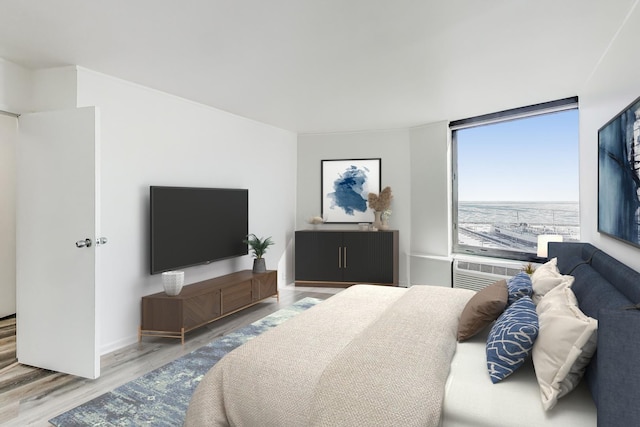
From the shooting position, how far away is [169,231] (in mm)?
4027

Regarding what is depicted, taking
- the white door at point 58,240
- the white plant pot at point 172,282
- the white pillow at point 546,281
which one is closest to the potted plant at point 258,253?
the white plant pot at point 172,282

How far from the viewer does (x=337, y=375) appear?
1662mm

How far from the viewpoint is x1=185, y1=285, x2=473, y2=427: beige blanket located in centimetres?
150

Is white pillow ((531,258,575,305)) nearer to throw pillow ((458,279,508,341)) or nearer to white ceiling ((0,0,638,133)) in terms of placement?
throw pillow ((458,279,508,341))

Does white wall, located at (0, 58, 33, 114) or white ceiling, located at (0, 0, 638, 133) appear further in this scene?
white wall, located at (0, 58, 33, 114)

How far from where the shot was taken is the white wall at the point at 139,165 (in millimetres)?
3521

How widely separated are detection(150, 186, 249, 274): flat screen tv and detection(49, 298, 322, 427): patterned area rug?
3.54ft

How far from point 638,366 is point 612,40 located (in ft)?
8.18

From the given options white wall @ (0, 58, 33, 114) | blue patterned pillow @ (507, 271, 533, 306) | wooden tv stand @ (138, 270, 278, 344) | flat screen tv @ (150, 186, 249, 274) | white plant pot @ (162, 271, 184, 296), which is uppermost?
white wall @ (0, 58, 33, 114)

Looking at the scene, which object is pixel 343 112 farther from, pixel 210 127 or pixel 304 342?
pixel 304 342

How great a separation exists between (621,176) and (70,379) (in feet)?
12.9

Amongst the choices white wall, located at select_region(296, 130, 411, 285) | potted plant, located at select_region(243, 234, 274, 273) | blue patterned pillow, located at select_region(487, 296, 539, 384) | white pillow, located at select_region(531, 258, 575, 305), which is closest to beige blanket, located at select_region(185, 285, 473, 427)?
blue patterned pillow, located at select_region(487, 296, 539, 384)

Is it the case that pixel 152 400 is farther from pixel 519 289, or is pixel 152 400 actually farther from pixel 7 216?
pixel 7 216

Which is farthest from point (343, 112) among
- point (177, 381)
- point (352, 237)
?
point (177, 381)
